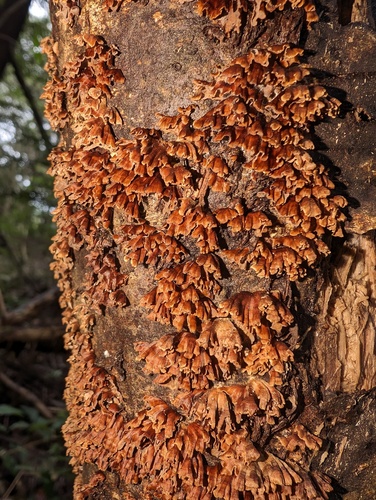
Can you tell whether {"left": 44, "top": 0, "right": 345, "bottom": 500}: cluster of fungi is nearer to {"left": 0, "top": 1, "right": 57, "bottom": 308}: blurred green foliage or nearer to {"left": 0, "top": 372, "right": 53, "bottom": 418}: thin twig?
{"left": 0, "top": 372, "right": 53, "bottom": 418}: thin twig

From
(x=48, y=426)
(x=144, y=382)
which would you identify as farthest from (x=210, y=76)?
(x=48, y=426)

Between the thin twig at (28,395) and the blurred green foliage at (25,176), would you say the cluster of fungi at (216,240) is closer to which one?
the thin twig at (28,395)

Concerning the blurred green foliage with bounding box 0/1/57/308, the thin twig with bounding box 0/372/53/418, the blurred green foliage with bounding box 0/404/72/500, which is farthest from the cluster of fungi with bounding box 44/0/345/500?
the blurred green foliage with bounding box 0/1/57/308

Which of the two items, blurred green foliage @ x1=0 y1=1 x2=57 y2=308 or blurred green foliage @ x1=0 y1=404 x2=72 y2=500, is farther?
blurred green foliage @ x1=0 y1=1 x2=57 y2=308

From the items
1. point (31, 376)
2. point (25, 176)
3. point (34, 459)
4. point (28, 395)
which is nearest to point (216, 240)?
point (34, 459)

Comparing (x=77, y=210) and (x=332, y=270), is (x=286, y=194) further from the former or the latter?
(x=77, y=210)
